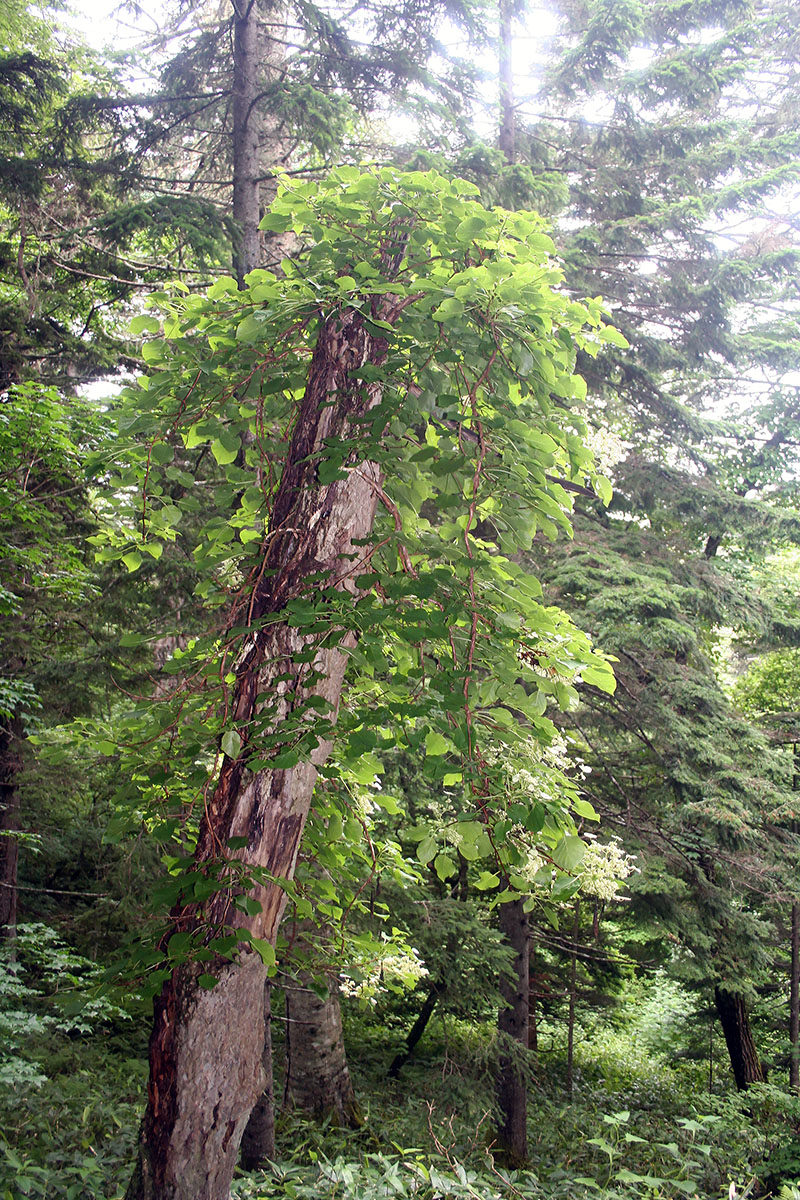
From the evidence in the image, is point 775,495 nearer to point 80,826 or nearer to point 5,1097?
point 80,826

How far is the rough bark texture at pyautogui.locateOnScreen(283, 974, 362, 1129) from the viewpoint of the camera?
660cm

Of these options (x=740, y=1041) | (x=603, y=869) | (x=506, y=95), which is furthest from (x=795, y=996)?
(x=506, y=95)

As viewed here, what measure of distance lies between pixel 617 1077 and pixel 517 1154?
22.0 feet

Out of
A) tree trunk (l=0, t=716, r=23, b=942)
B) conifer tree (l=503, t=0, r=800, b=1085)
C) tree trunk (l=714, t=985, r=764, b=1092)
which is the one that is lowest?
tree trunk (l=714, t=985, r=764, b=1092)

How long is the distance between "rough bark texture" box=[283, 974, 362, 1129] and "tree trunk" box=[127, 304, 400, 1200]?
16.5 ft

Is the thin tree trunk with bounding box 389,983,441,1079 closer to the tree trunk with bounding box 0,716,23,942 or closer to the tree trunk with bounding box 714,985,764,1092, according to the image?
the tree trunk with bounding box 714,985,764,1092

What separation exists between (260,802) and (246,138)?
272 inches

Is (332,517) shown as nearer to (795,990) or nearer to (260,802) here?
(260,802)

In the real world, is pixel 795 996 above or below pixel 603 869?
below

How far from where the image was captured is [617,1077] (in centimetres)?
1339

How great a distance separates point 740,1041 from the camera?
10.4 meters

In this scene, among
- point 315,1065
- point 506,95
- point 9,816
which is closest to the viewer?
point 315,1065

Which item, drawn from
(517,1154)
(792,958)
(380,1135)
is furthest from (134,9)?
(792,958)

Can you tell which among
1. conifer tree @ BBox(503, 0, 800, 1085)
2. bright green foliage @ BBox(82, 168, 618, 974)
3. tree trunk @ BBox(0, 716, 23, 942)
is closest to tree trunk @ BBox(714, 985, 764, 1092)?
conifer tree @ BBox(503, 0, 800, 1085)
